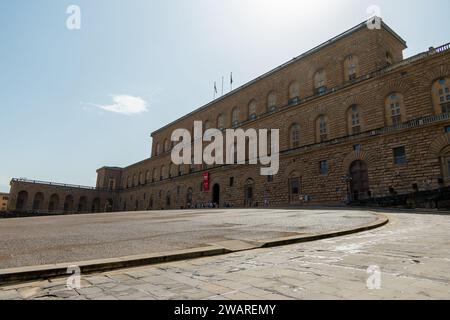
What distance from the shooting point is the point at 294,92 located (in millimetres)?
29344

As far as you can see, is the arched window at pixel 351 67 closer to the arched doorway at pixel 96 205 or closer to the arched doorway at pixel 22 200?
the arched doorway at pixel 96 205

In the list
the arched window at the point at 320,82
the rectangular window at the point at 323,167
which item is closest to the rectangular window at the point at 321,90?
the arched window at the point at 320,82

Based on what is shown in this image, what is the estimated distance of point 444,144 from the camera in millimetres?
17391

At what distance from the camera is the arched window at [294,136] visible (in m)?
27.2

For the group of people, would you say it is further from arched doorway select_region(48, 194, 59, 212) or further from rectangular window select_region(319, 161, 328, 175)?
arched doorway select_region(48, 194, 59, 212)

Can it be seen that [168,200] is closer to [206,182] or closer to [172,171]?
[172,171]

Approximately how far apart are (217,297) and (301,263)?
5.16ft

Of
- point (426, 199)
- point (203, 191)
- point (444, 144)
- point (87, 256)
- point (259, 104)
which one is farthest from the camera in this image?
point (203, 191)

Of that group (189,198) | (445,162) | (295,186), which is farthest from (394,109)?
(189,198)

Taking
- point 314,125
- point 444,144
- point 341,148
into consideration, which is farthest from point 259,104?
point 444,144

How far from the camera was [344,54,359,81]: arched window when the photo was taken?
2416cm

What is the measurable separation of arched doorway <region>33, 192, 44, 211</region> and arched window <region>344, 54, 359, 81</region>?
180 feet

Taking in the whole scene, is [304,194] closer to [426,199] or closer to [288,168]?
[288,168]

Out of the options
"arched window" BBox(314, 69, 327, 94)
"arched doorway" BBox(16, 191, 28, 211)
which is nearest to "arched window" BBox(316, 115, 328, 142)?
"arched window" BBox(314, 69, 327, 94)
